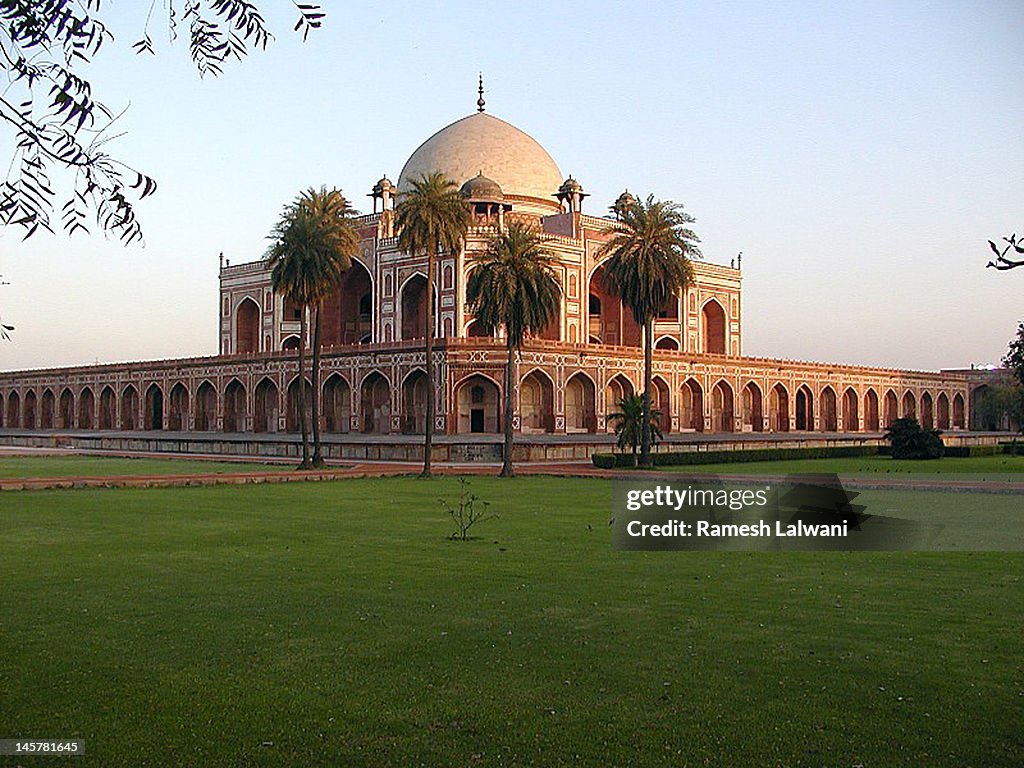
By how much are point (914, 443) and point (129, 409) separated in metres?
48.8

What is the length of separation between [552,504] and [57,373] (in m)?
61.8

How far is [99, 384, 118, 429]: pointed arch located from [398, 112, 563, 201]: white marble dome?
2344 centimetres

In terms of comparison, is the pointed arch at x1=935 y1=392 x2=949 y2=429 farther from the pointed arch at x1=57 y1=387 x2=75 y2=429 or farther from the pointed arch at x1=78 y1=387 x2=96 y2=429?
the pointed arch at x1=57 y1=387 x2=75 y2=429

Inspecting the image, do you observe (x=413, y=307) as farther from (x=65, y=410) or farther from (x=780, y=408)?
(x=65, y=410)

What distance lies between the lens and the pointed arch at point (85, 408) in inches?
2790

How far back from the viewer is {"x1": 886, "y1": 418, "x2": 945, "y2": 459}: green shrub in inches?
1635

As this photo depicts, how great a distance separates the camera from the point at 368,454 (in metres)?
39.7

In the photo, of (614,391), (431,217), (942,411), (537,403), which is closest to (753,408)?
(614,391)

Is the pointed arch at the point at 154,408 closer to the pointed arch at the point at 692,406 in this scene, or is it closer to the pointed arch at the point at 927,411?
the pointed arch at the point at 692,406

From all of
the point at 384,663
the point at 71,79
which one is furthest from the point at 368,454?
the point at 71,79

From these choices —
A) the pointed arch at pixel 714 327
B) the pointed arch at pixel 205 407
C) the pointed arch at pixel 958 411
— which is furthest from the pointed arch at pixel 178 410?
the pointed arch at pixel 958 411

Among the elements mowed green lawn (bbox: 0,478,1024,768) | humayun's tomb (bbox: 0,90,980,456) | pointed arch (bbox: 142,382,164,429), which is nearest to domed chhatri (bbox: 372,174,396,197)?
humayun's tomb (bbox: 0,90,980,456)

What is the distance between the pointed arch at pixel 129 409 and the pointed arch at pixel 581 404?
30767 millimetres

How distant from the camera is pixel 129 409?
68250mm
